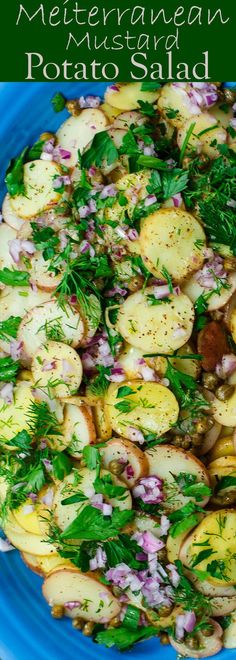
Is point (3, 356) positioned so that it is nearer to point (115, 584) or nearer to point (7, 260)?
point (7, 260)

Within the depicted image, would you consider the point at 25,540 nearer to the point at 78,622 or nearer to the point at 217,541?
the point at 78,622

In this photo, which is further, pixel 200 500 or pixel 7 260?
pixel 7 260

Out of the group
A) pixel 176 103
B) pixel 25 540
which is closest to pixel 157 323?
pixel 176 103

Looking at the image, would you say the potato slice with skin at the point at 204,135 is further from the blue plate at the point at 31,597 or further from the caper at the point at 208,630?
the caper at the point at 208,630

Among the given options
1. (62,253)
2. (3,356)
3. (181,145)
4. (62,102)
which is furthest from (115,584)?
(62,102)

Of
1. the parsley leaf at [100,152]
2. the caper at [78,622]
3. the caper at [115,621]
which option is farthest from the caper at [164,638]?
the parsley leaf at [100,152]
